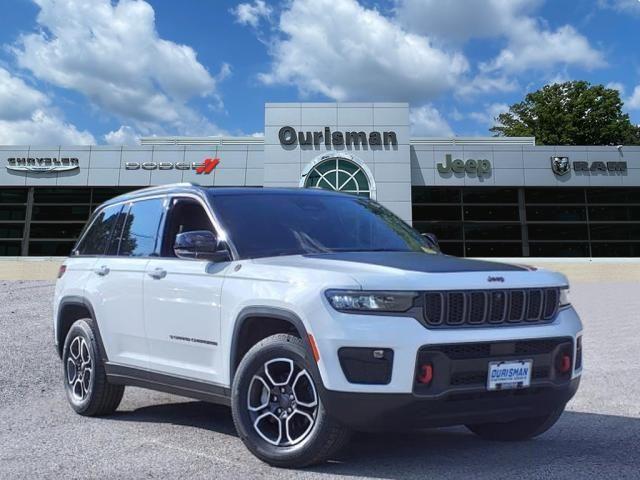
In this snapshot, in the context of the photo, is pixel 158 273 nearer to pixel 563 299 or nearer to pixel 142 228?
pixel 142 228

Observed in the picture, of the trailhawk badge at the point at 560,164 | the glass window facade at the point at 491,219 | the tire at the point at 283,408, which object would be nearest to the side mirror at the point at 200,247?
the tire at the point at 283,408

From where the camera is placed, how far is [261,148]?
37.3 m

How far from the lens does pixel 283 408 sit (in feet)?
13.5

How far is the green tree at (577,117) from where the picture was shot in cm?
5650

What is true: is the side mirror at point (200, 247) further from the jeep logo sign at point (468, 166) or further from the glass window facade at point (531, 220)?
the jeep logo sign at point (468, 166)

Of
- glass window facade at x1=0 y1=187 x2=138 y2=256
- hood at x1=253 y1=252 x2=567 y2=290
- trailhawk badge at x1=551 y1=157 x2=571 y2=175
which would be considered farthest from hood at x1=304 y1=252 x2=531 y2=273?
glass window facade at x1=0 y1=187 x2=138 y2=256

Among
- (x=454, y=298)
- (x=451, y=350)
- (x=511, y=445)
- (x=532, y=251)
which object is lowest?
(x=511, y=445)

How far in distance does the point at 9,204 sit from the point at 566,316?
40.5 m

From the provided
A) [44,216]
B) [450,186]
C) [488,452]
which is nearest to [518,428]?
[488,452]

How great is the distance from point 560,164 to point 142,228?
117 feet

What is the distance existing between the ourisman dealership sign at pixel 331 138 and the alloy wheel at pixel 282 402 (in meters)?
32.1

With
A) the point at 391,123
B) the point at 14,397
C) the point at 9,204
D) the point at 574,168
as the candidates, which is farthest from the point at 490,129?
the point at 14,397

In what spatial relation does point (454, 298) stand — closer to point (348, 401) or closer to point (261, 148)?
point (348, 401)

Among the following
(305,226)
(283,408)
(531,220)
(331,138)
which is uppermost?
(331,138)
